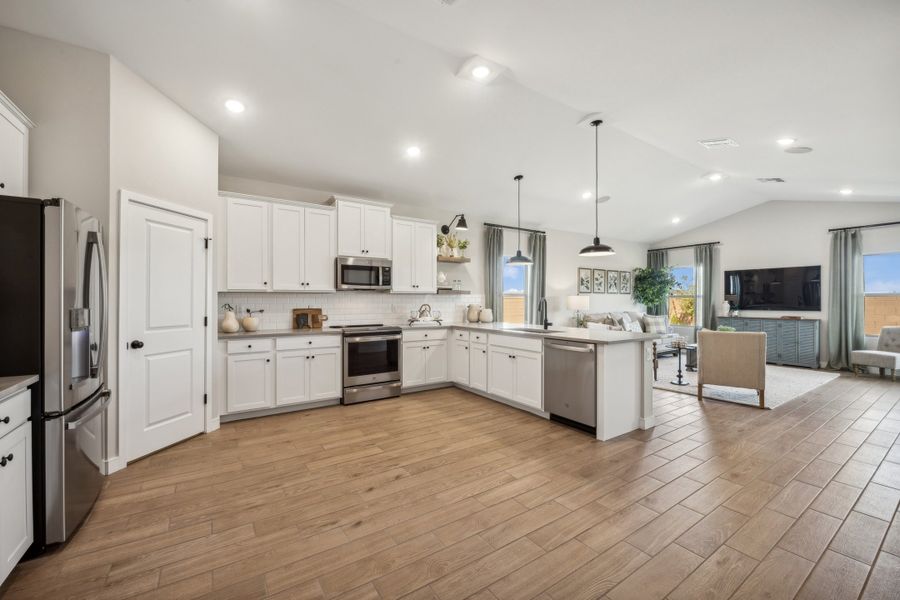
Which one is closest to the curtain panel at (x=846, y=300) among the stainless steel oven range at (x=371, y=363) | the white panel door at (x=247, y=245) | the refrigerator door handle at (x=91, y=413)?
the stainless steel oven range at (x=371, y=363)

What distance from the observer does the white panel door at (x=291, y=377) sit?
13.7 ft

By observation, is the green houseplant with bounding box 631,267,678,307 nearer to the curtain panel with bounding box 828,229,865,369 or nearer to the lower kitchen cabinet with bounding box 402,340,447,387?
the curtain panel with bounding box 828,229,865,369

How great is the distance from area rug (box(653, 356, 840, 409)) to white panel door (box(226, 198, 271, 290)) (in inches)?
Answer: 221

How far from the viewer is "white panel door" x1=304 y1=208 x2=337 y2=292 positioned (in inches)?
182

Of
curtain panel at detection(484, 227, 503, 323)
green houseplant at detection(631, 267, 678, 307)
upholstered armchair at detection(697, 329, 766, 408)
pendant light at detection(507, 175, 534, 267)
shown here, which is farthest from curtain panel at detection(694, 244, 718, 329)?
curtain panel at detection(484, 227, 503, 323)

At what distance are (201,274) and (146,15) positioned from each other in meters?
1.95

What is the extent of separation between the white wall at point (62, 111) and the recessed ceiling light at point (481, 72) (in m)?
2.74

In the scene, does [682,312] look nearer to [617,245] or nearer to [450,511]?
[617,245]

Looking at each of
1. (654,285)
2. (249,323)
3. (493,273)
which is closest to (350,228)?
(249,323)

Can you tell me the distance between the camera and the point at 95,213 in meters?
2.72

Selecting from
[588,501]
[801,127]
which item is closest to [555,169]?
[801,127]

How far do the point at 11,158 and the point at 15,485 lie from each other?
1.94 m

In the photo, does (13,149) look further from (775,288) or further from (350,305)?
(775,288)

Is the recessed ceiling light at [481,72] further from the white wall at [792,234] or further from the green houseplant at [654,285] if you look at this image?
the white wall at [792,234]
